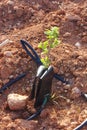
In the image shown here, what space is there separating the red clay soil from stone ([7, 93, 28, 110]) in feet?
0.16

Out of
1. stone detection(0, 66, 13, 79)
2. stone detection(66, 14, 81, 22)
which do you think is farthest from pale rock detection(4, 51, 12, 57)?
stone detection(66, 14, 81, 22)

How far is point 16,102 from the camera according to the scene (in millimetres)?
2750

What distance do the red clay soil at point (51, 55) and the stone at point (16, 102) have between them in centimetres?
5

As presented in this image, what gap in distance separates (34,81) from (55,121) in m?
0.33

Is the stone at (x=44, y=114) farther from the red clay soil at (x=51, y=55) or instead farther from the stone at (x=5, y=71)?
the stone at (x=5, y=71)

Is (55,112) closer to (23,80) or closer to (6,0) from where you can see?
(23,80)

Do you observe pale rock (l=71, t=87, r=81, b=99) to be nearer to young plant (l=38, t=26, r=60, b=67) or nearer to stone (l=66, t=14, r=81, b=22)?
young plant (l=38, t=26, r=60, b=67)

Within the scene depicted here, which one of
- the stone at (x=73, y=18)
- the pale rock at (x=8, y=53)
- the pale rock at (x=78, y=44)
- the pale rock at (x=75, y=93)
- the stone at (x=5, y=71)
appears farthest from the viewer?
the stone at (x=73, y=18)

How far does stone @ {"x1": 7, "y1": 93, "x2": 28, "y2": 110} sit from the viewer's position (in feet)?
9.04

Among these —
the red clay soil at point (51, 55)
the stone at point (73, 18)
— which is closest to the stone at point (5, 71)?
the red clay soil at point (51, 55)

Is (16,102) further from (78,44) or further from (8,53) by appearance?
(78,44)

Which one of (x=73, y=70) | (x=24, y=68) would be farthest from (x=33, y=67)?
(x=73, y=70)

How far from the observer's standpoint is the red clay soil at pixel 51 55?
2.74 m

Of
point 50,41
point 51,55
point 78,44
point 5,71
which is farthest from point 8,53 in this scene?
point 78,44
